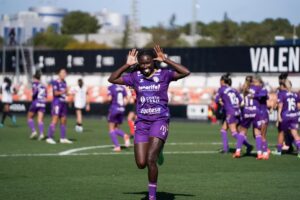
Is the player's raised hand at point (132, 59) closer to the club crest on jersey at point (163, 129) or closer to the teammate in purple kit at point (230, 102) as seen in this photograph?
the club crest on jersey at point (163, 129)

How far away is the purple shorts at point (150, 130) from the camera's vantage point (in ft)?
38.6

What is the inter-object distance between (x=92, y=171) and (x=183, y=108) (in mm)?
26092

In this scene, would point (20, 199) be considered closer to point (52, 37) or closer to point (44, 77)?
point (44, 77)

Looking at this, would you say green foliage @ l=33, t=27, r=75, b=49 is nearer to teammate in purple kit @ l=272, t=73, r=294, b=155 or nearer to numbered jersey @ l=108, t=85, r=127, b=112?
numbered jersey @ l=108, t=85, r=127, b=112

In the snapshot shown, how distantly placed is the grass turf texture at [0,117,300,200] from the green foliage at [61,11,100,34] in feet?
328

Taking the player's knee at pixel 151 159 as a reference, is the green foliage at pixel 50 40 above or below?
above

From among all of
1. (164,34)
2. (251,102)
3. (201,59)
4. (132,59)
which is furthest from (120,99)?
(164,34)

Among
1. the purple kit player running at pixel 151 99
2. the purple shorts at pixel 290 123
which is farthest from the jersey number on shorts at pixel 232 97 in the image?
the purple kit player running at pixel 151 99

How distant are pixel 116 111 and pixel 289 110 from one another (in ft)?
15.9

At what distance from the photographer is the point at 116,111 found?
69.2 ft

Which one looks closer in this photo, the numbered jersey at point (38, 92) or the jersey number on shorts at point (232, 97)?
the jersey number on shorts at point (232, 97)

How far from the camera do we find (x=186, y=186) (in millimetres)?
13531

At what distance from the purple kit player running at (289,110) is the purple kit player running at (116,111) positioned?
4.55 metres

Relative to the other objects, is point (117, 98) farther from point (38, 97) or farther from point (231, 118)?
point (38, 97)
